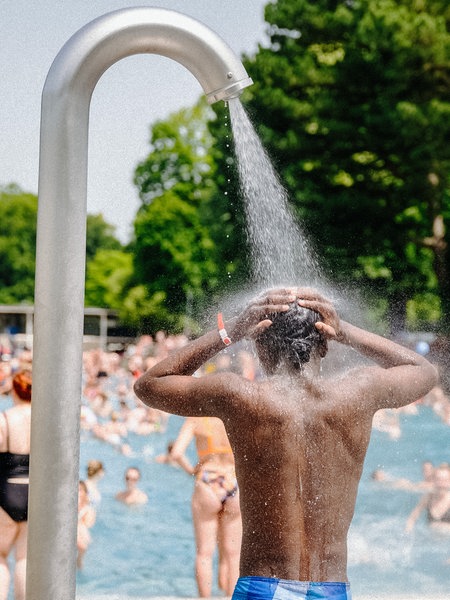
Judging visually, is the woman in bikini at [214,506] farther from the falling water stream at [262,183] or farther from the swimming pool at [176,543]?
the falling water stream at [262,183]

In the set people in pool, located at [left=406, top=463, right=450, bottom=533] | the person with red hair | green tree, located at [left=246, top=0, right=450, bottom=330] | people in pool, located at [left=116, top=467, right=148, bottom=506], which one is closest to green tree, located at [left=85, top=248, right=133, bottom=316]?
green tree, located at [left=246, top=0, right=450, bottom=330]

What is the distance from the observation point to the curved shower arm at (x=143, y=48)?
204 cm

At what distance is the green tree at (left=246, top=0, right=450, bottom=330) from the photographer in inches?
782

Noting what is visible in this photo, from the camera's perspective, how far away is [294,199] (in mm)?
20562

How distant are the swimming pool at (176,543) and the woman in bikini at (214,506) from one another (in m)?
0.72

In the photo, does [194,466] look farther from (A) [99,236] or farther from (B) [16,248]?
(A) [99,236]

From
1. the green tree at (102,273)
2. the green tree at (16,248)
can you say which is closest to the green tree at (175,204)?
the green tree at (102,273)

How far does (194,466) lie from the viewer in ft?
22.0

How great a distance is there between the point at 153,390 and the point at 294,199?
59.9 feet

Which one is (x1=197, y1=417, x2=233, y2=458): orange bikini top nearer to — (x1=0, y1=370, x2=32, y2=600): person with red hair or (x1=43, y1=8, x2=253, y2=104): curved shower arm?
(x1=0, y1=370, x2=32, y2=600): person with red hair

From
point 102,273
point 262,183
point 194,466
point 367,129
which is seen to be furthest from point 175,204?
point 262,183

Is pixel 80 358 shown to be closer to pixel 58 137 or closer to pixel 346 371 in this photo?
pixel 58 137

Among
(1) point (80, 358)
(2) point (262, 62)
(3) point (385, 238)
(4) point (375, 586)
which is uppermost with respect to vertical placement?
(2) point (262, 62)

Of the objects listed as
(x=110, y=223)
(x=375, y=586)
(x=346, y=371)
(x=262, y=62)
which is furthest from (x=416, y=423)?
(x=110, y=223)
